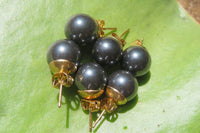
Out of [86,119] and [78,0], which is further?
[78,0]

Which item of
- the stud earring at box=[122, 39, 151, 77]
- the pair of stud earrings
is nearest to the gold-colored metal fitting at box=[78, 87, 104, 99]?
the pair of stud earrings

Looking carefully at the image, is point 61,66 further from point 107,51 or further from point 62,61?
point 107,51

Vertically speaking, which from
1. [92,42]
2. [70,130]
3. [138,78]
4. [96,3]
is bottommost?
[70,130]

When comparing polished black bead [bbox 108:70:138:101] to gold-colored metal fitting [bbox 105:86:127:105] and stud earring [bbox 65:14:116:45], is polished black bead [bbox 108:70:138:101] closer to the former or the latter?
gold-colored metal fitting [bbox 105:86:127:105]

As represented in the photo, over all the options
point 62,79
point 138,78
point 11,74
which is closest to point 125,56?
point 138,78

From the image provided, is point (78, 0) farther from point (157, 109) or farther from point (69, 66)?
point (157, 109)

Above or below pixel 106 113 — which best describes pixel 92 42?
above
